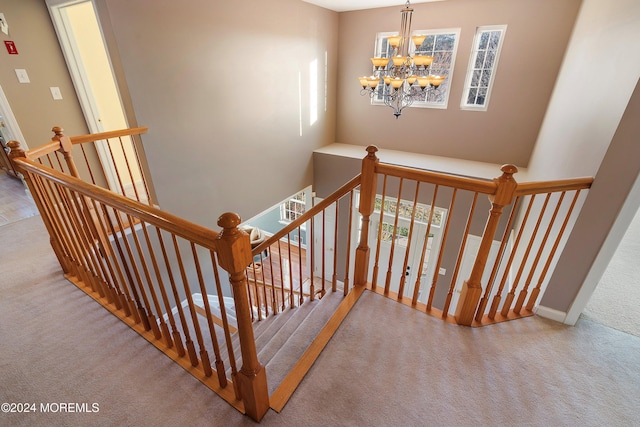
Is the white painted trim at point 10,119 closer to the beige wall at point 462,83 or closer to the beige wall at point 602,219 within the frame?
the beige wall at point 462,83

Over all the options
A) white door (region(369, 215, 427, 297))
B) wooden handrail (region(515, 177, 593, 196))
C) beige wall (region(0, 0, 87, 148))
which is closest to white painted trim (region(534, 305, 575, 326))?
wooden handrail (region(515, 177, 593, 196))

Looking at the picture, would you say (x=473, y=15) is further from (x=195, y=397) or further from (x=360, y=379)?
(x=195, y=397)

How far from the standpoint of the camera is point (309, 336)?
202 cm

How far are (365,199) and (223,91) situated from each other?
2523 millimetres

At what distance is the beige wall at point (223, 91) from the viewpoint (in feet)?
9.29

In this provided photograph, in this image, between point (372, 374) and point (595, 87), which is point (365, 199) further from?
point (595, 87)

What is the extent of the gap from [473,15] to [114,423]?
19.0 ft

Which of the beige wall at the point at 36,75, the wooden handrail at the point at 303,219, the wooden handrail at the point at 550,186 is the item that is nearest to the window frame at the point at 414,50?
the wooden handrail at the point at 550,186

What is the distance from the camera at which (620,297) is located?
226 centimetres

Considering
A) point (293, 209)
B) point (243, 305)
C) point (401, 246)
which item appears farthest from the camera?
point (293, 209)

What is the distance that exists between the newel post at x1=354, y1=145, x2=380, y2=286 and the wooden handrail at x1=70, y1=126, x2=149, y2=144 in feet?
7.38

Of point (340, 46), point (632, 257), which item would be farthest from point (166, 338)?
point (340, 46)

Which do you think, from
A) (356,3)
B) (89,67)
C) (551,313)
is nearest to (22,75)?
(89,67)

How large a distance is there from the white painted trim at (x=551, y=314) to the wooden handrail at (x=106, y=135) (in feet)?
12.1
